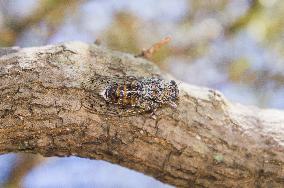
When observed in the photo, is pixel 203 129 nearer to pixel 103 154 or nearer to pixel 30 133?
pixel 103 154

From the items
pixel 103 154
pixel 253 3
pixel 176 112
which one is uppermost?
pixel 253 3

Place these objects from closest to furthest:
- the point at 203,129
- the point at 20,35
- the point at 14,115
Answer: the point at 14,115 < the point at 203,129 < the point at 20,35

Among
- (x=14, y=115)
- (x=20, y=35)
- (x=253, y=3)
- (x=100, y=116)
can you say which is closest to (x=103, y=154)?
(x=100, y=116)

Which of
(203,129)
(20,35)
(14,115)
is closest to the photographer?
(14,115)
